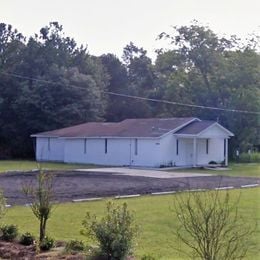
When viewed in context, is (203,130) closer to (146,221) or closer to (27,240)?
(146,221)

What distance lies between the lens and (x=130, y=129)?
42.4 meters

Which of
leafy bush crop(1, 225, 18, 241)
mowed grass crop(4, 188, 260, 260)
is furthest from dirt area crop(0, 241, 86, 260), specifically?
mowed grass crop(4, 188, 260, 260)

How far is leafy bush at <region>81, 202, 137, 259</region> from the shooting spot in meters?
6.84

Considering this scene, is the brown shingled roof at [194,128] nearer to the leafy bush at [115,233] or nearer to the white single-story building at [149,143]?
the white single-story building at [149,143]

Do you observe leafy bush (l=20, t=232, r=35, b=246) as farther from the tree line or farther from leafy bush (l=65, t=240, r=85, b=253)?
the tree line

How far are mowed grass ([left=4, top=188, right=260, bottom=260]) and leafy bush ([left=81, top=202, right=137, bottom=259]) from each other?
111cm

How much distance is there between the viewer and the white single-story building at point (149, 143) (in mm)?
39781

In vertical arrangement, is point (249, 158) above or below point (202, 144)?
below

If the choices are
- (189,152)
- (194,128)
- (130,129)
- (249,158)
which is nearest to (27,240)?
(194,128)

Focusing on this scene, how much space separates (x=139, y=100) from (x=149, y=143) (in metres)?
Answer: 20.3

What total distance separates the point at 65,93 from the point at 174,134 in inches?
596

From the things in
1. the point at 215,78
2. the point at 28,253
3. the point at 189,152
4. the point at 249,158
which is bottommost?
the point at 28,253

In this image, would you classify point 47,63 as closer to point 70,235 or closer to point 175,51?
point 175,51

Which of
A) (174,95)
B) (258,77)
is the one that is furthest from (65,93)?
(258,77)
